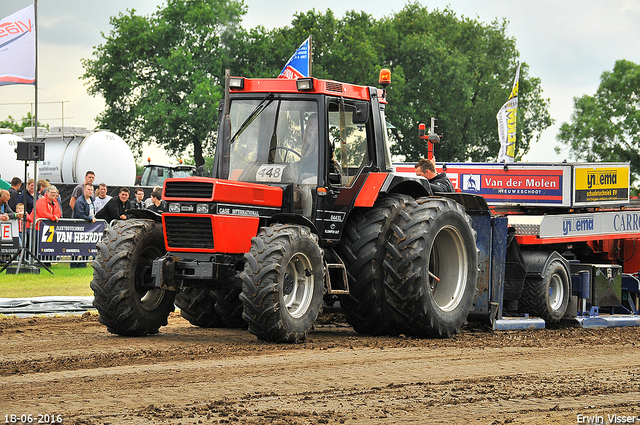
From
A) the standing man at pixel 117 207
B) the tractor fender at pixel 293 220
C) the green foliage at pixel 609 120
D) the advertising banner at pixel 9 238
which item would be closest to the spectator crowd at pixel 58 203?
the standing man at pixel 117 207

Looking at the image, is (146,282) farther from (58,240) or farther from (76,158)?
(76,158)

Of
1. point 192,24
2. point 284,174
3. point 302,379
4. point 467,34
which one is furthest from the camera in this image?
point 467,34

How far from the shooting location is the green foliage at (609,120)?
200 ft

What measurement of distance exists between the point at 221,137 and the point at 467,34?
165 ft

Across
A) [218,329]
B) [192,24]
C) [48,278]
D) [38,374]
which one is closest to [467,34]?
[192,24]

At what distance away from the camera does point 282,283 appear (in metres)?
7.50

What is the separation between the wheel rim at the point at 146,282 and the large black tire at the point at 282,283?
1300 mm

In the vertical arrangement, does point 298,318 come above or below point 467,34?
below

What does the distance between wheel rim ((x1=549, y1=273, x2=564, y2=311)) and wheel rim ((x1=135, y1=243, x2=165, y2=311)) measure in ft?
17.6

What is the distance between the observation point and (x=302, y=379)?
6.11 meters

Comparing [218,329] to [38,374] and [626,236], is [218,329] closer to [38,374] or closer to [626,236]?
[38,374]

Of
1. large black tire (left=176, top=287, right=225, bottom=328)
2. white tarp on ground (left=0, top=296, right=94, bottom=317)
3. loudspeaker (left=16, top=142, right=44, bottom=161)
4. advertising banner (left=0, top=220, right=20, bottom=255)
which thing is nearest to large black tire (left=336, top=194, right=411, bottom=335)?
large black tire (left=176, top=287, right=225, bottom=328)

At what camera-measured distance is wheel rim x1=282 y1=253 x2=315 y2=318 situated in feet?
25.7

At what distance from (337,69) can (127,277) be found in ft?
139
